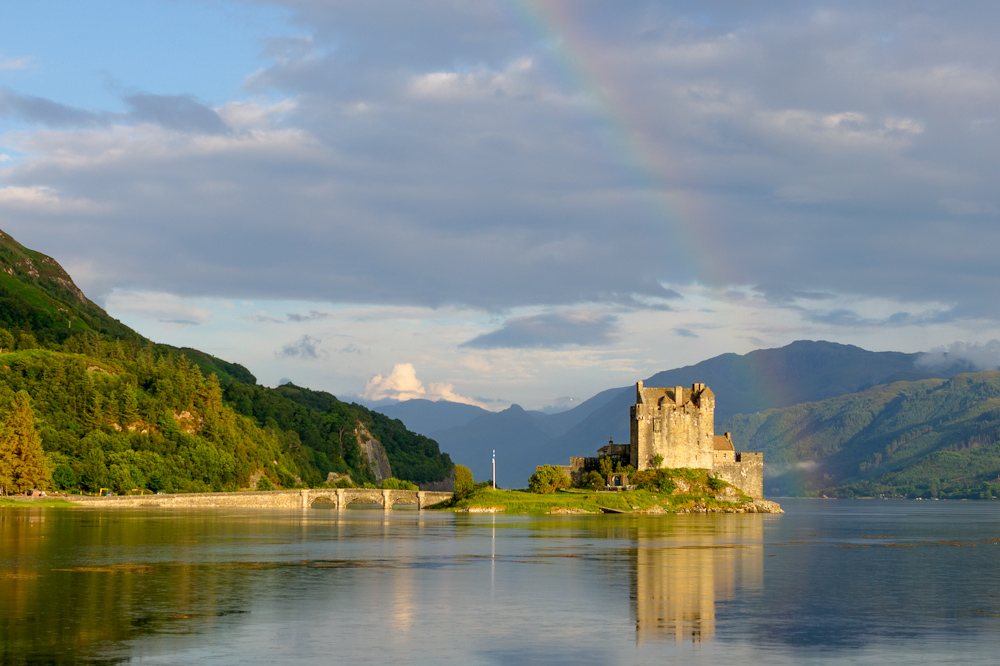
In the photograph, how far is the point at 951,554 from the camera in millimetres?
77750

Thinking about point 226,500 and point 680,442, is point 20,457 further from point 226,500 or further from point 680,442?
point 680,442

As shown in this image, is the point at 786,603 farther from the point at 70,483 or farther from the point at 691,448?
the point at 70,483

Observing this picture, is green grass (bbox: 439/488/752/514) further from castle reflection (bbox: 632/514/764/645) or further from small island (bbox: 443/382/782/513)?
castle reflection (bbox: 632/514/764/645)

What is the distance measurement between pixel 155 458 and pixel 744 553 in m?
153

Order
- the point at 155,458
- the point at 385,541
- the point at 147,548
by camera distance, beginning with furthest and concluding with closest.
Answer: the point at 155,458 → the point at 385,541 → the point at 147,548

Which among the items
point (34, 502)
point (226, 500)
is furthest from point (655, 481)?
point (34, 502)

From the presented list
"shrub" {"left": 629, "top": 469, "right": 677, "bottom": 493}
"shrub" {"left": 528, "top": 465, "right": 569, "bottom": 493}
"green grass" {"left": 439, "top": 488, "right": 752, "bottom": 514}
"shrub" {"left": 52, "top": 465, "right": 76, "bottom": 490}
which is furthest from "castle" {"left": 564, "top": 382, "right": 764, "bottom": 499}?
"shrub" {"left": 52, "top": 465, "right": 76, "bottom": 490}

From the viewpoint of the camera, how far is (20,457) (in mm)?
152500

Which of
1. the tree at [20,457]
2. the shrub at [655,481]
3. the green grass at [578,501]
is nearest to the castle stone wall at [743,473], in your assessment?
the green grass at [578,501]

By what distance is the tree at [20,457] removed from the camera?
148000 mm

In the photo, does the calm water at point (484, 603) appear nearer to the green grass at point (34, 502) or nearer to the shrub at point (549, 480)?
the green grass at point (34, 502)

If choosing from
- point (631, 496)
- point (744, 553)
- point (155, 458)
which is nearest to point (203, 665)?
point (744, 553)

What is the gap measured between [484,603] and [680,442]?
453 ft

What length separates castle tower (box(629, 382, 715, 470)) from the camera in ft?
575
